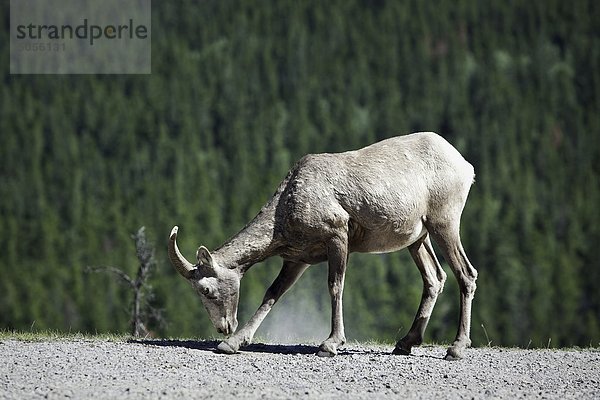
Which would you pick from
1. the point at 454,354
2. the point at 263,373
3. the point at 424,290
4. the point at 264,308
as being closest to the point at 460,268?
the point at 424,290

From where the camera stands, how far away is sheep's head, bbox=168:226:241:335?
1136 centimetres

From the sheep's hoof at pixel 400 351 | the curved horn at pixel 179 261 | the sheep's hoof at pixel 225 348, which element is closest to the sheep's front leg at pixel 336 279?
the sheep's hoof at pixel 400 351

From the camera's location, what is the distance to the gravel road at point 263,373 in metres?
8.67

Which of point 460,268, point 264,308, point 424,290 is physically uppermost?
point 460,268

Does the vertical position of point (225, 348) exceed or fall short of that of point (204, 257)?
it falls short

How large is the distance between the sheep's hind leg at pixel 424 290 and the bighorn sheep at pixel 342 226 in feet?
0.05

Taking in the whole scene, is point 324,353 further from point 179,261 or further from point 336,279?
point 179,261

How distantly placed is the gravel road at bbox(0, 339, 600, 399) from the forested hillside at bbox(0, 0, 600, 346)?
38510mm

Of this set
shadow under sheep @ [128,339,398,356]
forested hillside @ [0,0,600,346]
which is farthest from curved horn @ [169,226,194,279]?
forested hillside @ [0,0,600,346]

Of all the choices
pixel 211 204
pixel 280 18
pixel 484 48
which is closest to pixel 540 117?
pixel 484 48

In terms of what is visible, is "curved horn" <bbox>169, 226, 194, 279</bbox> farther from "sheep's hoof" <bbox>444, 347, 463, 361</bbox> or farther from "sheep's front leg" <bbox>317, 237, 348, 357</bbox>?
"sheep's hoof" <bbox>444, 347, 463, 361</bbox>

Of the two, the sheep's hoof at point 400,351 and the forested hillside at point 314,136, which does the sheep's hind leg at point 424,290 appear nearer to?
the sheep's hoof at point 400,351

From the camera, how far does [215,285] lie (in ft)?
37.3

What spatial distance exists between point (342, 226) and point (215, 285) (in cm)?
169
